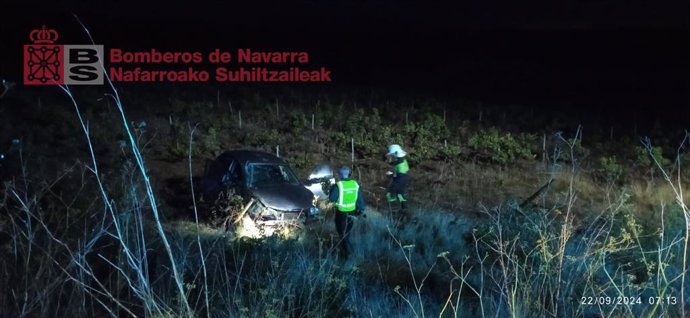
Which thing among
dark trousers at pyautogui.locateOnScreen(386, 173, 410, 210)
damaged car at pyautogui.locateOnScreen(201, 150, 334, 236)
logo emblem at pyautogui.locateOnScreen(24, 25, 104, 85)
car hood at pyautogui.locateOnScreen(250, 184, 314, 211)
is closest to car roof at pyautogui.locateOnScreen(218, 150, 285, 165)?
damaged car at pyautogui.locateOnScreen(201, 150, 334, 236)

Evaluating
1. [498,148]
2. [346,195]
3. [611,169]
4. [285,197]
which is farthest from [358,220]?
[498,148]

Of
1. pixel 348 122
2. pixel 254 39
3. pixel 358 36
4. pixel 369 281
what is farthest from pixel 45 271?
pixel 358 36

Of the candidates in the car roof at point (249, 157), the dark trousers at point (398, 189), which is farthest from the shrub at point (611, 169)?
the car roof at point (249, 157)

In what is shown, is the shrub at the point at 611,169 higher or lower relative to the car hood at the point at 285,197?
Answer: higher

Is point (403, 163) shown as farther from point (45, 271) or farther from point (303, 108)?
point (303, 108)

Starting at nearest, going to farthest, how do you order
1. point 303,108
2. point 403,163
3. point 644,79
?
point 403,163, point 303,108, point 644,79

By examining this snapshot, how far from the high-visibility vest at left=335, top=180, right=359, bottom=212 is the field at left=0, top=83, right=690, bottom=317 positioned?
0.56m

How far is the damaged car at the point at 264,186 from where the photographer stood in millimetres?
12055

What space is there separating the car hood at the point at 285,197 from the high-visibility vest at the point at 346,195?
5.85 ft

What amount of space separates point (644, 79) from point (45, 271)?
50.3 m

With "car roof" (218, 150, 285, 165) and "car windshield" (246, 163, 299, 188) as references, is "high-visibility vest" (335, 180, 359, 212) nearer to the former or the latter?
"car windshield" (246, 163, 299, 188)

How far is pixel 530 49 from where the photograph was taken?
61688mm

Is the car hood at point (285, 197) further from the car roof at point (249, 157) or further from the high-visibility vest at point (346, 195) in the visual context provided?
the high-visibility vest at point (346, 195)

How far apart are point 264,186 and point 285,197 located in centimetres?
58
